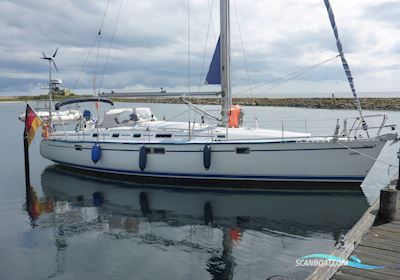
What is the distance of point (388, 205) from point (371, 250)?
70.1 inches

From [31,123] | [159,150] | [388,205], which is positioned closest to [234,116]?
[159,150]

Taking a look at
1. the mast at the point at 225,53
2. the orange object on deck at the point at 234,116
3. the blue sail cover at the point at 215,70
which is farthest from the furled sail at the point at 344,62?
the orange object on deck at the point at 234,116

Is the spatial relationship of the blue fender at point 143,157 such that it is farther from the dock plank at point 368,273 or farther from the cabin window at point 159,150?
the dock plank at point 368,273

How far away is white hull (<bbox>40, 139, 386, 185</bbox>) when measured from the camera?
46.0 ft

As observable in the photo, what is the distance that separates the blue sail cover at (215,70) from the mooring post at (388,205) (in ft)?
32.1

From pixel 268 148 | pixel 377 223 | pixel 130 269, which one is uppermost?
pixel 268 148

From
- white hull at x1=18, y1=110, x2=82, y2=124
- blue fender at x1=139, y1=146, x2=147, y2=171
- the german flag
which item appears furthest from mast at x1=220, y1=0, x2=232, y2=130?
the german flag

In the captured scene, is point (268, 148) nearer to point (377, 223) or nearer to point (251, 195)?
point (251, 195)

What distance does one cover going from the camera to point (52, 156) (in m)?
20.2

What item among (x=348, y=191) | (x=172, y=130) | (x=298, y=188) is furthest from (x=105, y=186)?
(x=348, y=191)

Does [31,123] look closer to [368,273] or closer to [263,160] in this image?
[263,160]

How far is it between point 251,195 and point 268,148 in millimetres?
Result: 1942

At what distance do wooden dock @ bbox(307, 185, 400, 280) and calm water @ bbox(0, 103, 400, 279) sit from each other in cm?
171

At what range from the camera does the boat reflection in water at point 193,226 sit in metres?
8.73
